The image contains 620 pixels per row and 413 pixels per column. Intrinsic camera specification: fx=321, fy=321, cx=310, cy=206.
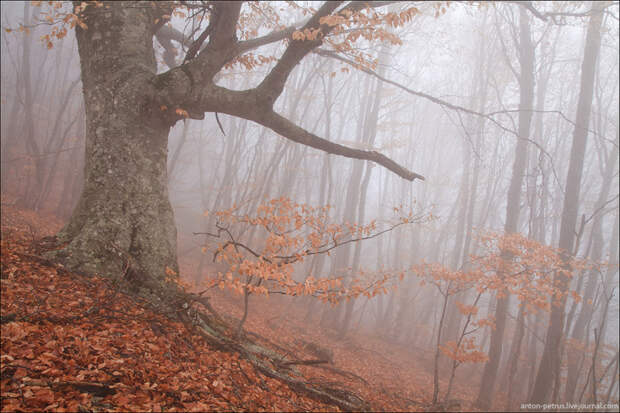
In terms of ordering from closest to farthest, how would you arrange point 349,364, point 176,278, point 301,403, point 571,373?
1. point 301,403
2. point 176,278
3. point 349,364
4. point 571,373

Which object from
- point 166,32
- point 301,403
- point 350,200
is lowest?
point 301,403

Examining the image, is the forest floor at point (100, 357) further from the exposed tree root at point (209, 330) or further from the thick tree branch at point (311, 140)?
the thick tree branch at point (311, 140)

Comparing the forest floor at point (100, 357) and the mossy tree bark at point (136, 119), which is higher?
the mossy tree bark at point (136, 119)

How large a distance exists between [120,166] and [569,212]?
9408 mm

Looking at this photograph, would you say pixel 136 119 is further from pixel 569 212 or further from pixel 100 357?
pixel 569 212

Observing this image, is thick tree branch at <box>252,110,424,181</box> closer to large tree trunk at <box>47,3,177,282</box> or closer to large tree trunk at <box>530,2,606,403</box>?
large tree trunk at <box>47,3,177,282</box>

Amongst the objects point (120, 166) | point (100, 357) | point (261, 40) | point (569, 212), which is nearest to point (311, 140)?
point (261, 40)

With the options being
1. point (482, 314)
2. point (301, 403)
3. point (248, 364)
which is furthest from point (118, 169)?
point (482, 314)

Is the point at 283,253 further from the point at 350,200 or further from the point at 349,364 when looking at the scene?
the point at 350,200

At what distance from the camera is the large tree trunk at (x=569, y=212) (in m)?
7.07

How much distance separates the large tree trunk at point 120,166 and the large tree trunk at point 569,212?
742 cm

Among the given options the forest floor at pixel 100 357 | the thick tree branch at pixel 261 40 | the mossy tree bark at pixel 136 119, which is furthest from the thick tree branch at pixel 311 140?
the forest floor at pixel 100 357

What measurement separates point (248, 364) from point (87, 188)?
2.85 meters

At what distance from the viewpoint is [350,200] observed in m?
12.5
